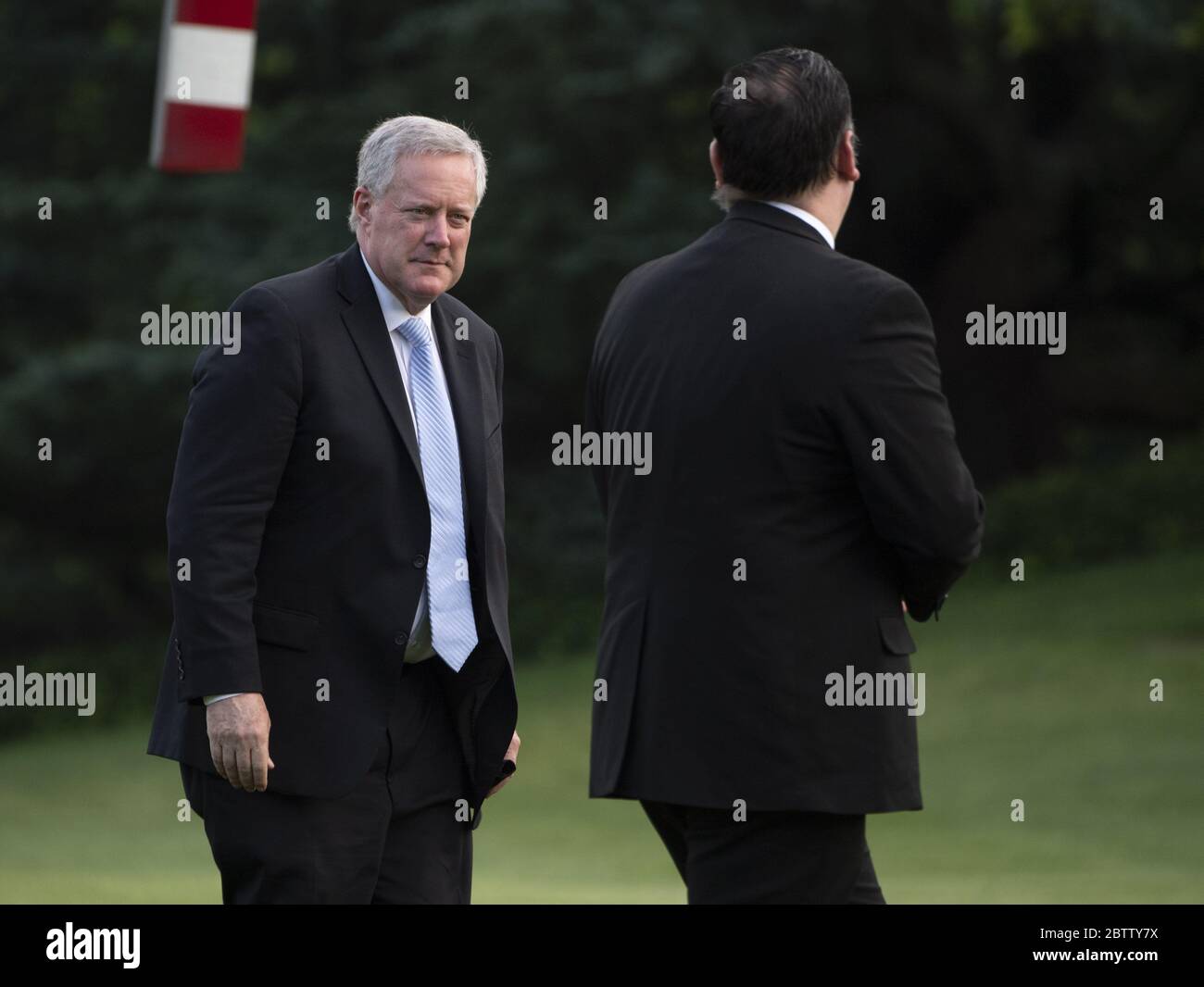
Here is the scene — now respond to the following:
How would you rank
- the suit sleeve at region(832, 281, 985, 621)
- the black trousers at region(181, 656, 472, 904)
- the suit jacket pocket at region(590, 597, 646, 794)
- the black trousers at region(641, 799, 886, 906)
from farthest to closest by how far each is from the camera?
the black trousers at region(181, 656, 472, 904) → the suit jacket pocket at region(590, 597, 646, 794) → the black trousers at region(641, 799, 886, 906) → the suit sleeve at region(832, 281, 985, 621)

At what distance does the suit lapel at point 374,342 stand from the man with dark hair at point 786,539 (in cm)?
64

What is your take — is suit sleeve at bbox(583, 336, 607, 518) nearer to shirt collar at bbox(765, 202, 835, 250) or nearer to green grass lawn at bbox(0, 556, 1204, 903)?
shirt collar at bbox(765, 202, 835, 250)

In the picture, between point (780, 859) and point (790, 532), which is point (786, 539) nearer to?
point (790, 532)

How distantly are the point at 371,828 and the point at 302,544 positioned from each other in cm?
57

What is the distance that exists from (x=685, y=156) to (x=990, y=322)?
4.62 metres

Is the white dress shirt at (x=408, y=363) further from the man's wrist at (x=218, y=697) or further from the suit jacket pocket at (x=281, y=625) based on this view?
the man's wrist at (x=218, y=697)

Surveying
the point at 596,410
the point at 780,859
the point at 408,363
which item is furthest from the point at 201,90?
the point at 780,859

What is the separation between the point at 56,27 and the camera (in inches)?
757

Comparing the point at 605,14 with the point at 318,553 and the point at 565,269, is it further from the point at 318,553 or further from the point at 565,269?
the point at 318,553

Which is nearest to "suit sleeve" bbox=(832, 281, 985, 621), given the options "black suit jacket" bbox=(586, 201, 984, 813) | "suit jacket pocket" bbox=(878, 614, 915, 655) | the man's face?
"black suit jacket" bbox=(586, 201, 984, 813)

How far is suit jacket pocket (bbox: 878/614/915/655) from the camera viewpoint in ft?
11.6

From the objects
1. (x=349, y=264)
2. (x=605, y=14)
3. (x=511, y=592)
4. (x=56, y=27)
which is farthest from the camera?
(x=56, y=27)

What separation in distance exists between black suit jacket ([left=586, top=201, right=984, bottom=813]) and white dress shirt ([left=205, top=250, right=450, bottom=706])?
64 centimetres

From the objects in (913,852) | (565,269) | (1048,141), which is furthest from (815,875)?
(1048,141)
